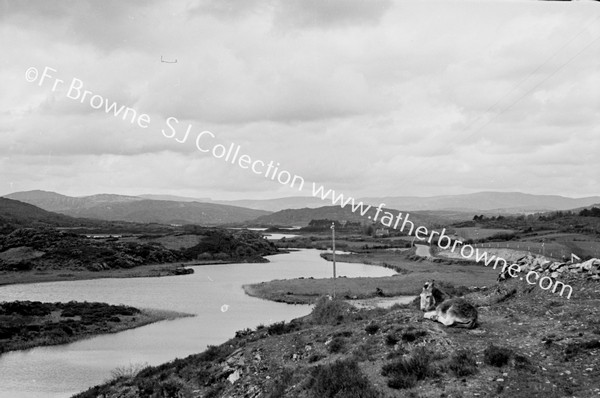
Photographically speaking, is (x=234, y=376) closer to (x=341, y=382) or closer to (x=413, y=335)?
(x=341, y=382)

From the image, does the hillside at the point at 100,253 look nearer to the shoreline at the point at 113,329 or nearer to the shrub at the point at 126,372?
the shoreline at the point at 113,329

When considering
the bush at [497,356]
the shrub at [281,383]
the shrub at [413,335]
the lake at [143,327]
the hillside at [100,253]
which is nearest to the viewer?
the bush at [497,356]

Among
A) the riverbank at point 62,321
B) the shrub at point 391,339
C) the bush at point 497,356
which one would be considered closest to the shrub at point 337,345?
the shrub at point 391,339

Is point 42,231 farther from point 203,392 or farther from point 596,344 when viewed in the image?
point 596,344

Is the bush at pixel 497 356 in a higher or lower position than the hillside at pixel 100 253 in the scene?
higher

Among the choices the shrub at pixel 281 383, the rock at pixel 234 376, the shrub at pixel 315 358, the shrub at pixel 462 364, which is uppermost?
the shrub at pixel 462 364

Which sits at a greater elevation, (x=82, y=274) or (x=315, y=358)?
(x=315, y=358)

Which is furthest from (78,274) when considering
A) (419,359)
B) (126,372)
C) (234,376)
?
(419,359)
